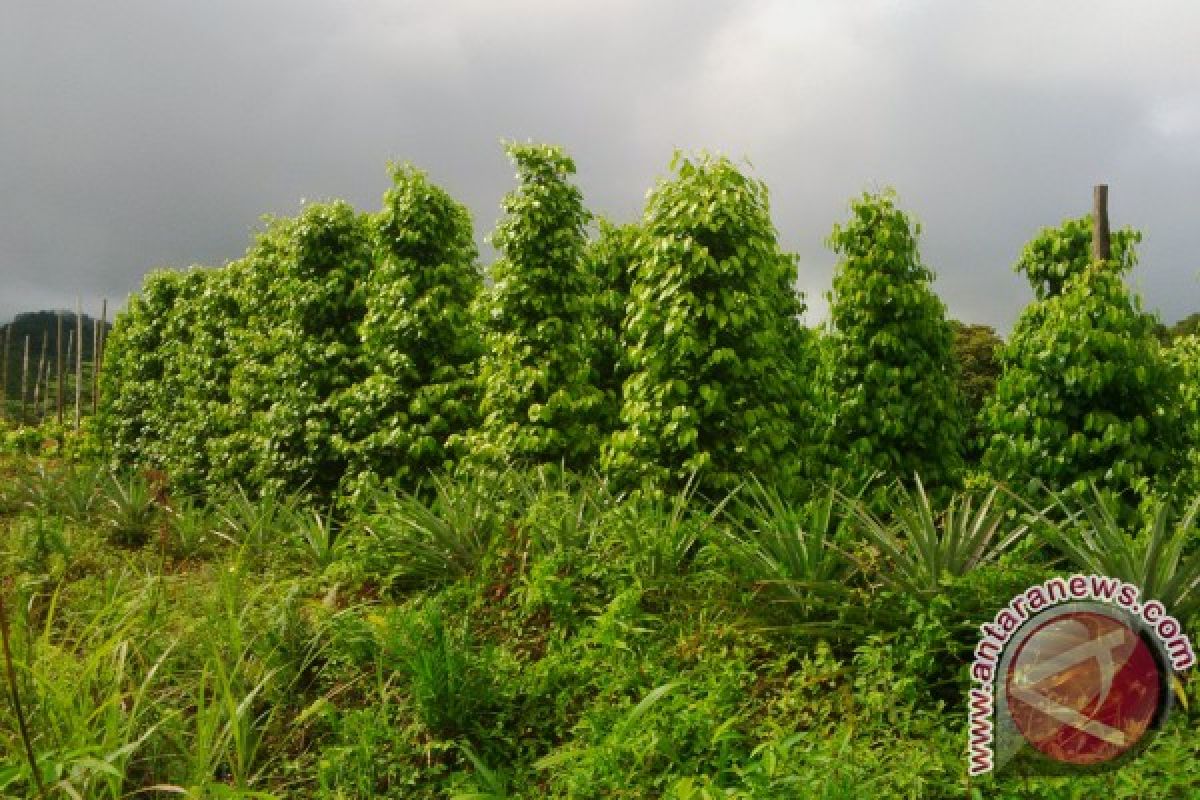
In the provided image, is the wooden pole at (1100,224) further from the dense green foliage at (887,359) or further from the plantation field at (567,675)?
the plantation field at (567,675)

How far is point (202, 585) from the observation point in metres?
6.64

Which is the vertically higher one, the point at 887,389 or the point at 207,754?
the point at 887,389

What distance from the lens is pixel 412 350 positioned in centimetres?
1021

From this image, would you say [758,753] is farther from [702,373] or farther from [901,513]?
[702,373]

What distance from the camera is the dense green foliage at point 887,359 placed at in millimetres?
10078

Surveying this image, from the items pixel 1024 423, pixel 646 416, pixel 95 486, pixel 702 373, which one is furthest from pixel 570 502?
pixel 95 486

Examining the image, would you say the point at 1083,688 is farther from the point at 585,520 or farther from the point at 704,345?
the point at 704,345

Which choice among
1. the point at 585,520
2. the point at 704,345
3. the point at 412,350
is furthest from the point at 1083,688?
the point at 412,350

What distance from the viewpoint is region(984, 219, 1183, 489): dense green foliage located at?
7723 mm

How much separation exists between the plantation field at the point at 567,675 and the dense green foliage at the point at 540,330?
9.43 ft

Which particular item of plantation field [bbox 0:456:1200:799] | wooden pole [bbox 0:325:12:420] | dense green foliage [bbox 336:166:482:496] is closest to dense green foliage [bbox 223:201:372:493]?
dense green foliage [bbox 336:166:482:496]

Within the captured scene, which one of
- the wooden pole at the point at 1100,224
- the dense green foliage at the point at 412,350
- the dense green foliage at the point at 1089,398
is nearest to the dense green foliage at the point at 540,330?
the dense green foliage at the point at 412,350

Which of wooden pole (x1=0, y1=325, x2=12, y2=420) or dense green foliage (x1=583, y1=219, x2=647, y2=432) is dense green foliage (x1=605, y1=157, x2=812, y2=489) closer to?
dense green foliage (x1=583, y1=219, x2=647, y2=432)

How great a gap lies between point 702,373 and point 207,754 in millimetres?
4927
